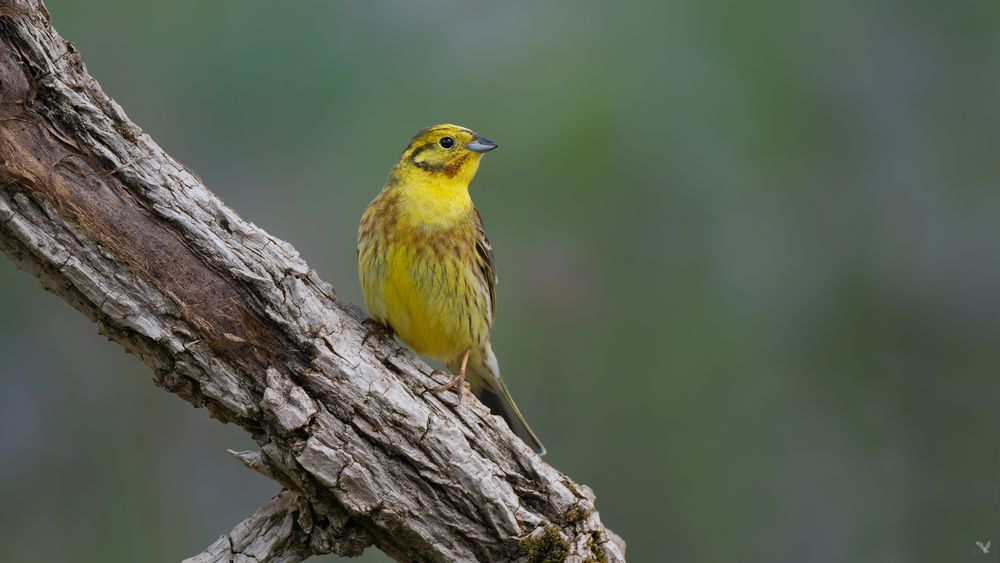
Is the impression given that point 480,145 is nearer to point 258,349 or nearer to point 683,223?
point 258,349

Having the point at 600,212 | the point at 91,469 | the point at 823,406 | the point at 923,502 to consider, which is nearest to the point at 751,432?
the point at 823,406

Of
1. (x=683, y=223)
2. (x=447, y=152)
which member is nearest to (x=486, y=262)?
(x=447, y=152)

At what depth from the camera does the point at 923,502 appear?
6.15 meters

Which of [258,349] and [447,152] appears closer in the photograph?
[258,349]

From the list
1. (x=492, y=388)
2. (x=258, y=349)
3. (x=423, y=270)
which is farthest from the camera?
(x=492, y=388)

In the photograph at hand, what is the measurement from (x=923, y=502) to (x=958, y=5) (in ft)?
11.0

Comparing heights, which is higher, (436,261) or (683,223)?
(683,223)

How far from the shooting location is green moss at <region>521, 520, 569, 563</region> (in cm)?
339

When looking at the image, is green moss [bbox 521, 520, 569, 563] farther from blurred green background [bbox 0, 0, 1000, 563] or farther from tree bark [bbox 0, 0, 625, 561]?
blurred green background [bbox 0, 0, 1000, 563]

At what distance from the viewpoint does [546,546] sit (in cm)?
342

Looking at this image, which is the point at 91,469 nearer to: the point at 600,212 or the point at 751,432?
the point at 600,212

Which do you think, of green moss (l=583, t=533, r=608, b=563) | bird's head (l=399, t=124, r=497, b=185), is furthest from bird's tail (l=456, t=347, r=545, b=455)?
green moss (l=583, t=533, r=608, b=563)

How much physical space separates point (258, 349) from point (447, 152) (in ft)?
5.15

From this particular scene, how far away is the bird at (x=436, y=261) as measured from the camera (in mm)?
4105
